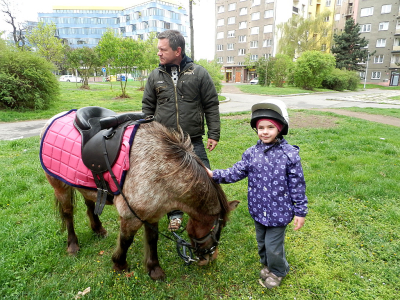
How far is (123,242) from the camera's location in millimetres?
2256

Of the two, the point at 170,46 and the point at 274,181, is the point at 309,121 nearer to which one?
the point at 170,46

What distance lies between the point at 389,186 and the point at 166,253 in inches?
146

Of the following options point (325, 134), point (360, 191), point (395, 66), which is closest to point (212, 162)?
point (360, 191)

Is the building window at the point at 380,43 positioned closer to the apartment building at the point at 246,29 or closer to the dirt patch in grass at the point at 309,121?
the apartment building at the point at 246,29

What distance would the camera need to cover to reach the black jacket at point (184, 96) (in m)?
2.90

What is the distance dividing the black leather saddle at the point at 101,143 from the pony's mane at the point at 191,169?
0.31m

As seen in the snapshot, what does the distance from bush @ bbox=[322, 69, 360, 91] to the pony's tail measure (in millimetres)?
32061

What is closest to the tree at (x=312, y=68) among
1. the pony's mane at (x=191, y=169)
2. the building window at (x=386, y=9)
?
the building window at (x=386, y=9)

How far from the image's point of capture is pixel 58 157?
7.50 ft

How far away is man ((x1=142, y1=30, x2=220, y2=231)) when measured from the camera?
2.82 m

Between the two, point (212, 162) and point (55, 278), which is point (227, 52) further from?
point (55, 278)

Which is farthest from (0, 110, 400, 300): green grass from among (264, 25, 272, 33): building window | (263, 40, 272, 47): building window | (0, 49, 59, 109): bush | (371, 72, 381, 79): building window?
(371, 72, 381, 79): building window

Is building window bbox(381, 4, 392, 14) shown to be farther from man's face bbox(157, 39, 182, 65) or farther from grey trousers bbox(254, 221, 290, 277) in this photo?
grey trousers bbox(254, 221, 290, 277)

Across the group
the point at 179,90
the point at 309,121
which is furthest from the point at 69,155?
the point at 309,121
